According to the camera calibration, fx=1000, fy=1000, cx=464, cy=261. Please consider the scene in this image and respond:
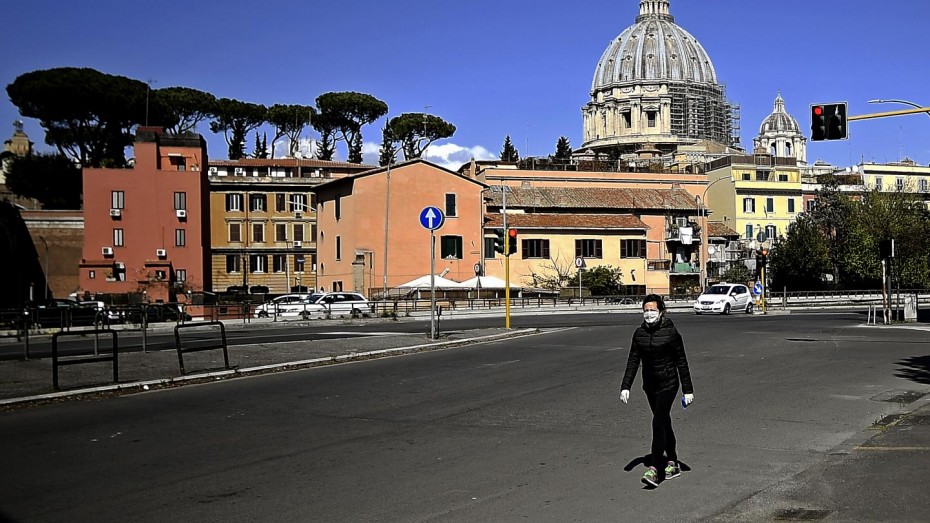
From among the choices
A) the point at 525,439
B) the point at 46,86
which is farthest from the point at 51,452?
the point at 46,86

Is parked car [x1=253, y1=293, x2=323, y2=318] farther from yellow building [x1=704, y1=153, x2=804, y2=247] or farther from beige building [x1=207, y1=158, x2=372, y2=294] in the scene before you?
yellow building [x1=704, y1=153, x2=804, y2=247]

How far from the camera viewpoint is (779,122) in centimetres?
18050

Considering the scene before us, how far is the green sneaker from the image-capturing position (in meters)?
8.70

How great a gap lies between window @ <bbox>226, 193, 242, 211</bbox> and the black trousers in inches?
3385

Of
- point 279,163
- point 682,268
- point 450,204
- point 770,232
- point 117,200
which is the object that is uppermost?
point 279,163

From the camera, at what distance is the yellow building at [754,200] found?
10788 cm

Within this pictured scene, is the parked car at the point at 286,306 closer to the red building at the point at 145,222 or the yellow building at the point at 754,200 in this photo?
the red building at the point at 145,222

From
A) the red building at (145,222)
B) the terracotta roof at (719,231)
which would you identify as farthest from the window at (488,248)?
the terracotta roof at (719,231)

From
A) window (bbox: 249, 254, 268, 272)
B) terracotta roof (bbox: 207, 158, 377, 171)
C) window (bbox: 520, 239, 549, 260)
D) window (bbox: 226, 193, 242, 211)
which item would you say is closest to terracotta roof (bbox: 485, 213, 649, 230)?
window (bbox: 520, 239, 549, 260)

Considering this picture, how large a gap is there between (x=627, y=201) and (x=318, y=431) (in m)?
75.9

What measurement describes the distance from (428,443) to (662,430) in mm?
3036

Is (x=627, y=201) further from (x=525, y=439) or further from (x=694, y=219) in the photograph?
(x=525, y=439)

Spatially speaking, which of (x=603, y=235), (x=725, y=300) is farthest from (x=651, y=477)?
(x=603, y=235)

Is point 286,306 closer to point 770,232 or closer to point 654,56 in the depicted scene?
point 770,232
